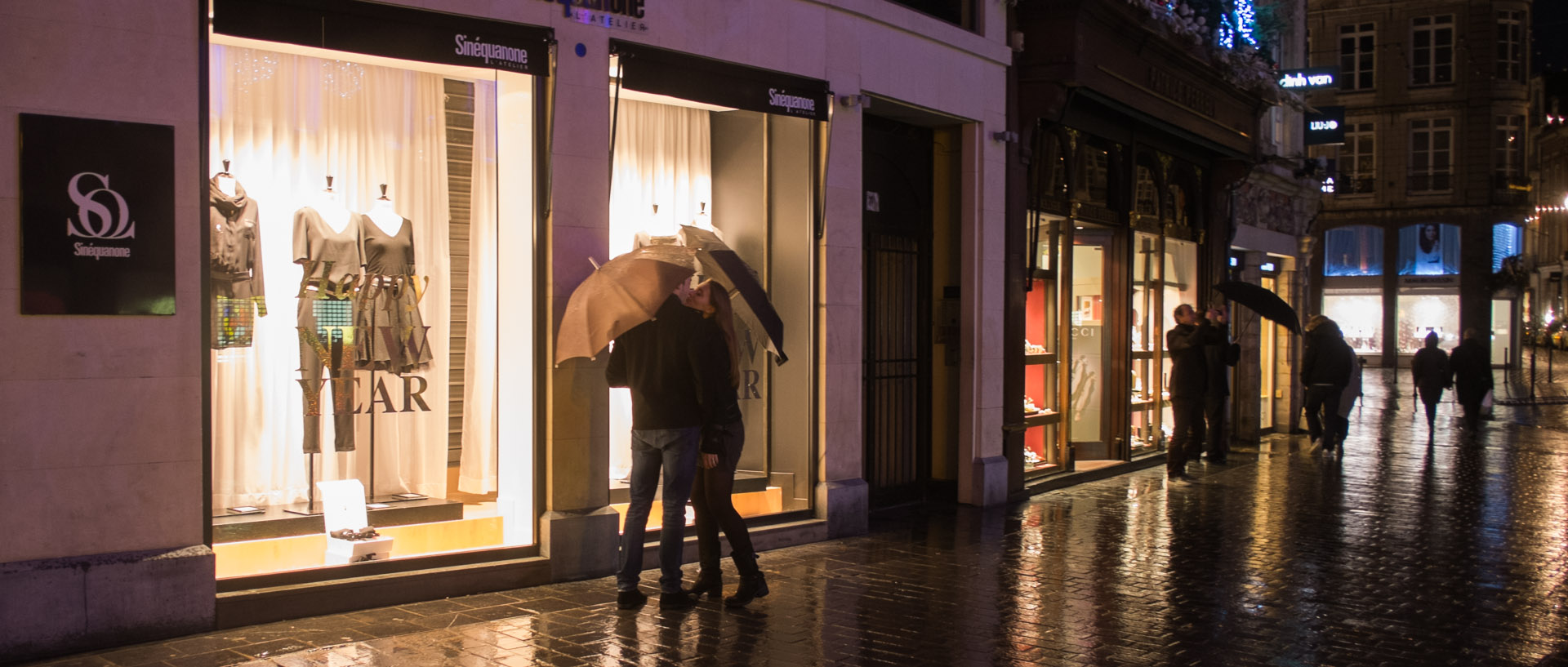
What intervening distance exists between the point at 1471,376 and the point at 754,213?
51.7 feet

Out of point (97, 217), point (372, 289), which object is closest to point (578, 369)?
point (372, 289)

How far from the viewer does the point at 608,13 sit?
797 centimetres

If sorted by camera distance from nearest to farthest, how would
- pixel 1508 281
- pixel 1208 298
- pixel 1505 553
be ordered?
pixel 1505 553 → pixel 1208 298 → pixel 1508 281

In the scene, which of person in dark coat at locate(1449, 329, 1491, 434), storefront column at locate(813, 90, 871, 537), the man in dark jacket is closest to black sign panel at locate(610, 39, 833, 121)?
storefront column at locate(813, 90, 871, 537)

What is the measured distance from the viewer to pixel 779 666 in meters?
5.78

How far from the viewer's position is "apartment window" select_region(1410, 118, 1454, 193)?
→ 1939 inches

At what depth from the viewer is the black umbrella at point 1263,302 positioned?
1518 centimetres

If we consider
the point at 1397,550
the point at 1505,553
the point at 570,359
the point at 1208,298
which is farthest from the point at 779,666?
the point at 1208,298

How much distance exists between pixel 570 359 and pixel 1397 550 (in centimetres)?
623

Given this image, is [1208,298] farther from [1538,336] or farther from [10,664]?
[1538,336]

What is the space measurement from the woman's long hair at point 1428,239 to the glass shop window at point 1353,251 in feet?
4.82

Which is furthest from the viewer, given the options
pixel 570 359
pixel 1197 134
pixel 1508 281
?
pixel 1508 281

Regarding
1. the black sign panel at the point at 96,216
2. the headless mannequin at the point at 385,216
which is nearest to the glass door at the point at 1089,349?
the headless mannequin at the point at 385,216

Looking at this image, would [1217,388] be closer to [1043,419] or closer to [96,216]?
[1043,419]
